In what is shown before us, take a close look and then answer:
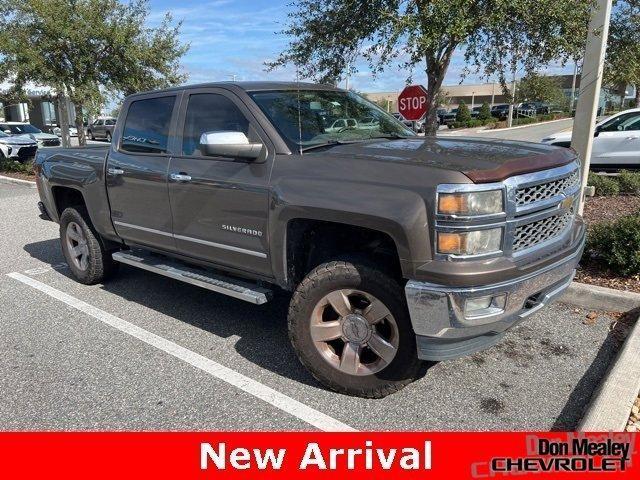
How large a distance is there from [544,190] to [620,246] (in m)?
2.24

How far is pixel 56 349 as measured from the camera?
4070 millimetres

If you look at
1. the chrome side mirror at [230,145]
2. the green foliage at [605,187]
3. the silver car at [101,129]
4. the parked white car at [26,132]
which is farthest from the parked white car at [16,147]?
the green foliage at [605,187]

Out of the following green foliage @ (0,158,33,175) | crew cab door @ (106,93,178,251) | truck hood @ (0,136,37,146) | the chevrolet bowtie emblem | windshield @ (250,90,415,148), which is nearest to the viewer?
the chevrolet bowtie emblem

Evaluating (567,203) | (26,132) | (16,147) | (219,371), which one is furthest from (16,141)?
(567,203)

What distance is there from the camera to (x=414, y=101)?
750 cm

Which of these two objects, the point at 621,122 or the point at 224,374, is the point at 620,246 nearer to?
the point at 224,374

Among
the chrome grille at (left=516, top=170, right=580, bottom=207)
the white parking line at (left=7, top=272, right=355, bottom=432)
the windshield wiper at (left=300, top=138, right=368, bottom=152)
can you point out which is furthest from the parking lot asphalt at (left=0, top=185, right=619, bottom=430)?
the windshield wiper at (left=300, top=138, right=368, bottom=152)

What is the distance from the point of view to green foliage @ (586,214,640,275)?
15.3 feet

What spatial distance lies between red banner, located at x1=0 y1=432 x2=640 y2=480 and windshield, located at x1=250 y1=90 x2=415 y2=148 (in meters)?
1.92

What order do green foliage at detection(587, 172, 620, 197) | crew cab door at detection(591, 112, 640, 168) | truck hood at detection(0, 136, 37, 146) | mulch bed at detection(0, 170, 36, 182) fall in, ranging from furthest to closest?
truck hood at detection(0, 136, 37, 146) → mulch bed at detection(0, 170, 36, 182) → crew cab door at detection(591, 112, 640, 168) → green foliage at detection(587, 172, 620, 197)

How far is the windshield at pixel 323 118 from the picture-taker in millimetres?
3660

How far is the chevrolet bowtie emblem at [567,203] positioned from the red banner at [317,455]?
1.35 m

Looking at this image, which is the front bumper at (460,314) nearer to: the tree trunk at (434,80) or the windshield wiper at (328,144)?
the windshield wiper at (328,144)

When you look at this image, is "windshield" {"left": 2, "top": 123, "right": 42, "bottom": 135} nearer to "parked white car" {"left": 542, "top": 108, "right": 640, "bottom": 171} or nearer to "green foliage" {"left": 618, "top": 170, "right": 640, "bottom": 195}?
"parked white car" {"left": 542, "top": 108, "right": 640, "bottom": 171}
